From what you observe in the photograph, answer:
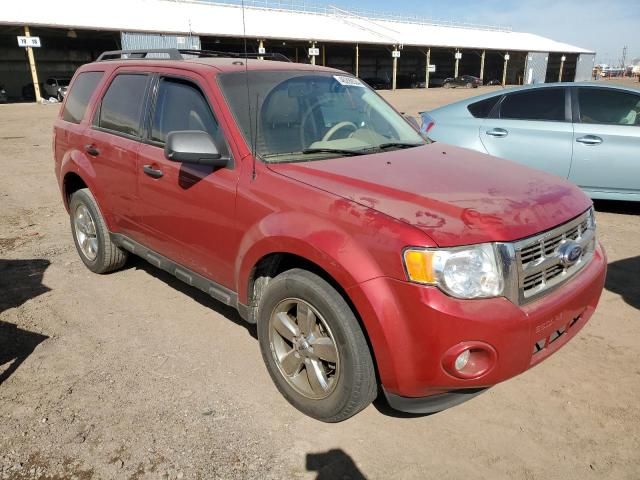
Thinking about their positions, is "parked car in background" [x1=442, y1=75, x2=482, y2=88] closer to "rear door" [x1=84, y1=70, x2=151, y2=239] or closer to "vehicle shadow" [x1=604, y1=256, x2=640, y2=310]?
"vehicle shadow" [x1=604, y1=256, x2=640, y2=310]

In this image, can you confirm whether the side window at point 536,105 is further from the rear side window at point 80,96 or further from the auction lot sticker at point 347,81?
the rear side window at point 80,96

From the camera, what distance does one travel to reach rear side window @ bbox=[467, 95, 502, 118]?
6.60 metres

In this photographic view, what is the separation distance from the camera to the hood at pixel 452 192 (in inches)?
90.5

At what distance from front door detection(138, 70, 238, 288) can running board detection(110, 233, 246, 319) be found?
0.05 meters

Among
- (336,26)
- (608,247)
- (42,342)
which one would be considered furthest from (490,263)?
(336,26)

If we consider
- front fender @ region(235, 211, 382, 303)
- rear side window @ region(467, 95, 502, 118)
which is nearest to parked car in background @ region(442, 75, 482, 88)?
rear side window @ region(467, 95, 502, 118)

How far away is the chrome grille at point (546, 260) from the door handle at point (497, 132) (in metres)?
3.78

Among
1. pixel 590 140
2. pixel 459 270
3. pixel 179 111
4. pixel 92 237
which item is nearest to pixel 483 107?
pixel 590 140

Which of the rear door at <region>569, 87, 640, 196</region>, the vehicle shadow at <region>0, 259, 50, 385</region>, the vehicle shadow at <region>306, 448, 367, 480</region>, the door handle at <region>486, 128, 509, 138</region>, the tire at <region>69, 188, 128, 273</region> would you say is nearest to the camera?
the vehicle shadow at <region>306, 448, 367, 480</region>

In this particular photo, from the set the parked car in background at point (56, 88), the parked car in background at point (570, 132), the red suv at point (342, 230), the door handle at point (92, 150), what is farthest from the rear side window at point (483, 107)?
the parked car in background at point (56, 88)

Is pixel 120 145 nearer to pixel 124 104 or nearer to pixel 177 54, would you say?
pixel 124 104

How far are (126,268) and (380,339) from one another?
3.50 meters

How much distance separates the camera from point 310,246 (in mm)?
2520

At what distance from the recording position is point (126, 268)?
5.05m
